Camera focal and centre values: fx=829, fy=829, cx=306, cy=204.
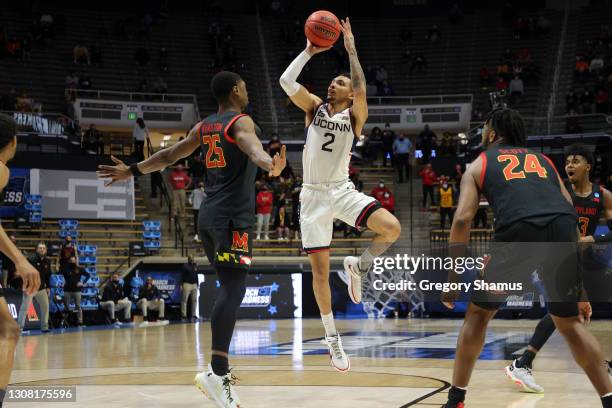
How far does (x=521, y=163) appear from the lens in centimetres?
513

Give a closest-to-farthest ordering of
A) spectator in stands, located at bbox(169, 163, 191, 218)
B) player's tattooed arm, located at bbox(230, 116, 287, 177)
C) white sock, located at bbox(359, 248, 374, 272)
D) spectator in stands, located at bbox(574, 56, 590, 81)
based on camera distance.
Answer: player's tattooed arm, located at bbox(230, 116, 287, 177) < white sock, located at bbox(359, 248, 374, 272) < spectator in stands, located at bbox(169, 163, 191, 218) < spectator in stands, located at bbox(574, 56, 590, 81)

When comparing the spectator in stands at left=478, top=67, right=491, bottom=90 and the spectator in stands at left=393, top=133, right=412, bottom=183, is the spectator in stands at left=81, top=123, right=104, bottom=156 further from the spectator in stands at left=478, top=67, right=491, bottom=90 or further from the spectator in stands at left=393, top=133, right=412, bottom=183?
the spectator in stands at left=478, top=67, right=491, bottom=90

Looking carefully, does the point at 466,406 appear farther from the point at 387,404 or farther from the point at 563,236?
the point at 563,236

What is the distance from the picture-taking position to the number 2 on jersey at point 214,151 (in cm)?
620

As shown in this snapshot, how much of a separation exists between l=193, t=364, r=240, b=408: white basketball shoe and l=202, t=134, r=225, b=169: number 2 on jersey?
1540mm

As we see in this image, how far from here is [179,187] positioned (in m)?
24.8

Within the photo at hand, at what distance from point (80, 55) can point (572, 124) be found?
18380mm

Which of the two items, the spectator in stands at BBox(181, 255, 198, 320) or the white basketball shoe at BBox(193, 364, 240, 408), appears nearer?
the white basketball shoe at BBox(193, 364, 240, 408)

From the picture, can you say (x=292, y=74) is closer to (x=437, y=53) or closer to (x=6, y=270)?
(x=6, y=270)

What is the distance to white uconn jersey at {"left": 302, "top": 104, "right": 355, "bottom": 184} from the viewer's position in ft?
25.1

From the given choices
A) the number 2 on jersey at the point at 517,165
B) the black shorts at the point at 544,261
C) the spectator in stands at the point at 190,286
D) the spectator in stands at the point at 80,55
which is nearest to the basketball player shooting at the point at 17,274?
the black shorts at the point at 544,261

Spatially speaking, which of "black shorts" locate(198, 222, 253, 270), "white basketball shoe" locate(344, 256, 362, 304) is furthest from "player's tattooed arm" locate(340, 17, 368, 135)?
"black shorts" locate(198, 222, 253, 270)

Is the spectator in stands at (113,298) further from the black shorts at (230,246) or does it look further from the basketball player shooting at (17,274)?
the basketball player shooting at (17,274)

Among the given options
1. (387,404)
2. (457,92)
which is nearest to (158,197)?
(457,92)
